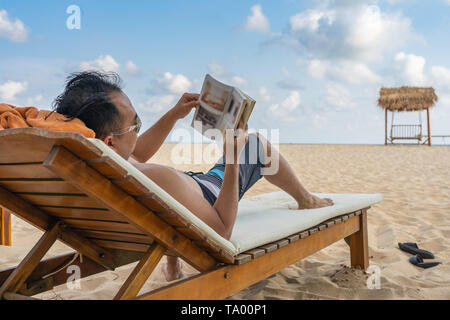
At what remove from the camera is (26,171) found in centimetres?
132

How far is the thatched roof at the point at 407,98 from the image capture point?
23.1 meters

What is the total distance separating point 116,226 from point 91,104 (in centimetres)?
51

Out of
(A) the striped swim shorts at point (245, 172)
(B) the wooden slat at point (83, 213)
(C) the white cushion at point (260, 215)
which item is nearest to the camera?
(C) the white cushion at point (260, 215)

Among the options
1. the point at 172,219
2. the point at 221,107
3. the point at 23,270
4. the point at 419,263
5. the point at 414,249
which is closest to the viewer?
the point at 172,219

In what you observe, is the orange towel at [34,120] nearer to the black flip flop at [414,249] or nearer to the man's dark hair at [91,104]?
the man's dark hair at [91,104]

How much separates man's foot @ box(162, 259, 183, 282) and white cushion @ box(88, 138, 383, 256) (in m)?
0.57

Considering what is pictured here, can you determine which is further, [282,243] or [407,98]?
[407,98]

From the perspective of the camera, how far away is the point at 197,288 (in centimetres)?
141

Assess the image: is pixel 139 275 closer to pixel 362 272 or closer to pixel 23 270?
pixel 23 270

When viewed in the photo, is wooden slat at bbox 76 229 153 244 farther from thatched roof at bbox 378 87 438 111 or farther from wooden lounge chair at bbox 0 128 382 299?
thatched roof at bbox 378 87 438 111

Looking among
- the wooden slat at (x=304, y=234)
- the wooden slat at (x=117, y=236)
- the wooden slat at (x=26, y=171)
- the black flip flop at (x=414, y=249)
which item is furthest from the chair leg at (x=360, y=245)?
the wooden slat at (x=26, y=171)

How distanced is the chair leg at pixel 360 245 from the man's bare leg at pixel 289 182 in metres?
0.42

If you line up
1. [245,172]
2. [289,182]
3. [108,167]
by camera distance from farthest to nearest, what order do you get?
[289,182] < [245,172] < [108,167]

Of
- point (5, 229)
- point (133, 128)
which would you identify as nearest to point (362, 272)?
point (133, 128)
